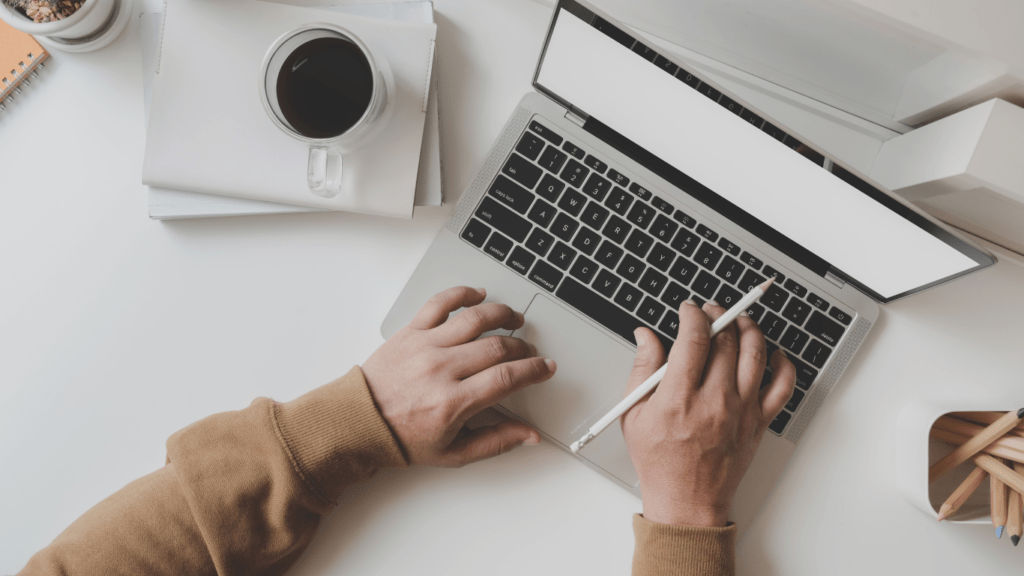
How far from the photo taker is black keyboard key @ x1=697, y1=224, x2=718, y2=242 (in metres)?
0.63

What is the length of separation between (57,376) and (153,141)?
11.9 inches

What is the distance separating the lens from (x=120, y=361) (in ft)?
2.11

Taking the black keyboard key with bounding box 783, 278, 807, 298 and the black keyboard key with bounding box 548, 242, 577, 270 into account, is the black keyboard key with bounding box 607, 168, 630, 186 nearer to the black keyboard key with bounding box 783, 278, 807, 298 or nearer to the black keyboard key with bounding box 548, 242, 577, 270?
the black keyboard key with bounding box 548, 242, 577, 270

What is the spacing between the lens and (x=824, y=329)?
24.9 inches

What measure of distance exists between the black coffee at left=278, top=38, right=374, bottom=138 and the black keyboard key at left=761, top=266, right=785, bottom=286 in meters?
0.48

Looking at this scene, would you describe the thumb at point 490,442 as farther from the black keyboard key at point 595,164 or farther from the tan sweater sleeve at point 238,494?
the black keyboard key at point 595,164

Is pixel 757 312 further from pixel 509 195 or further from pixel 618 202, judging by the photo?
pixel 509 195

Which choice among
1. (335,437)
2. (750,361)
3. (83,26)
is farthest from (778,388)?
(83,26)

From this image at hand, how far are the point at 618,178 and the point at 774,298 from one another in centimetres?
23

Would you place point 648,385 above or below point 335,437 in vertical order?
above

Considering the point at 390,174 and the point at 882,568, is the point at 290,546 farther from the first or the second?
the point at 882,568

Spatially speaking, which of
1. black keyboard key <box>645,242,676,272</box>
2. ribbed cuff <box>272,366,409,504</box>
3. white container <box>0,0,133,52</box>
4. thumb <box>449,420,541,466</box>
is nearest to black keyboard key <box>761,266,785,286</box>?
black keyboard key <box>645,242,676,272</box>

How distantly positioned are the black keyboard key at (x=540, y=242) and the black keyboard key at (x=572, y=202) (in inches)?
1.5

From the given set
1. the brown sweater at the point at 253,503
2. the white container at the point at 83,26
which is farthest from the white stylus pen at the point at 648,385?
the white container at the point at 83,26
